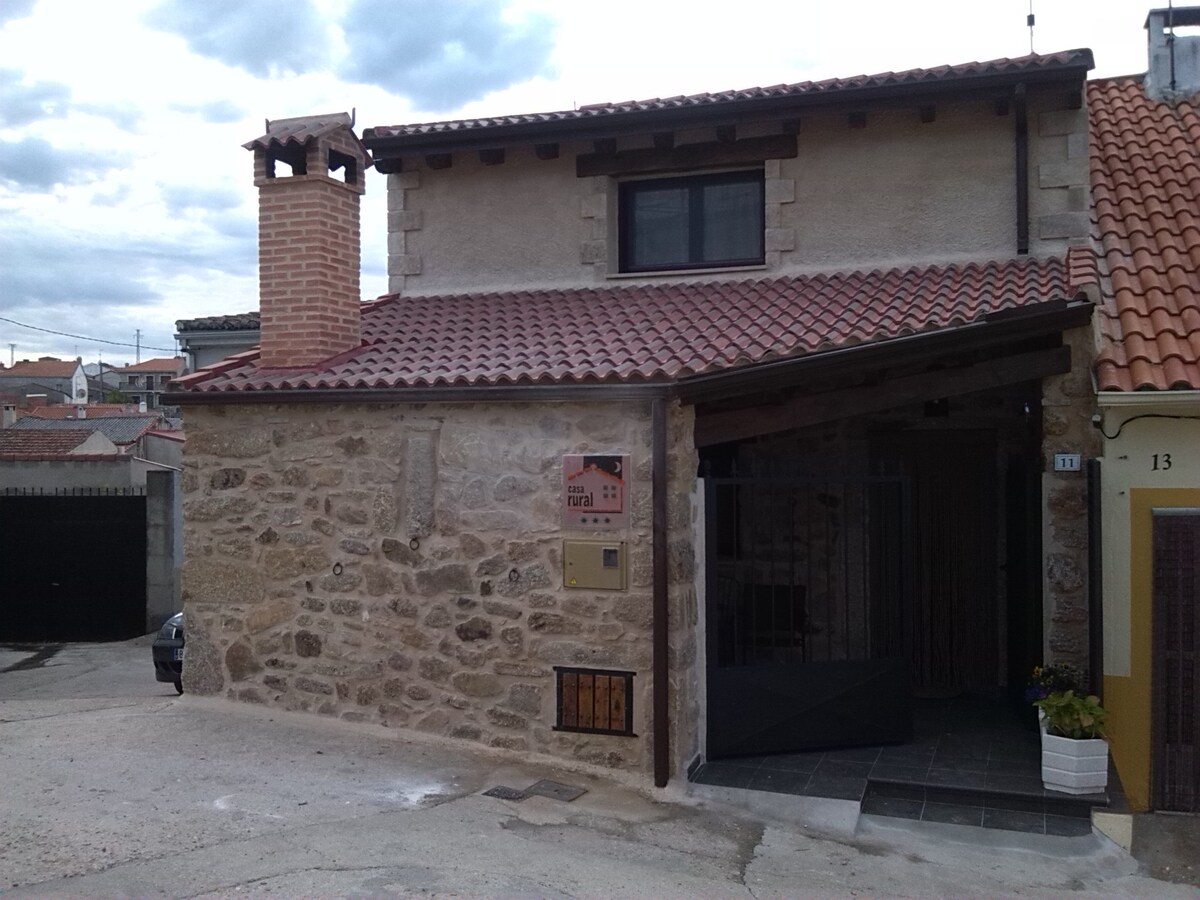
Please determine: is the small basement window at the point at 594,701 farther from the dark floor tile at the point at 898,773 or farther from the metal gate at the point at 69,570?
the metal gate at the point at 69,570

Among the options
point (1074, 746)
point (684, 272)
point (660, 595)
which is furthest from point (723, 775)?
point (684, 272)

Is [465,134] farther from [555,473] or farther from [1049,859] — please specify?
[1049,859]

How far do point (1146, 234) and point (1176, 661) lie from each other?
338 centimetres

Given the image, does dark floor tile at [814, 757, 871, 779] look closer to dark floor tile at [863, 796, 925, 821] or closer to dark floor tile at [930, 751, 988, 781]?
dark floor tile at [863, 796, 925, 821]

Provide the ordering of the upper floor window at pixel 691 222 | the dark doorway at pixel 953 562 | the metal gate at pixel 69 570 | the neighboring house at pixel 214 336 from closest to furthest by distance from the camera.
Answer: the dark doorway at pixel 953 562, the upper floor window at pixel 691 222, the metal gate at pixel 69 570, the neighboring house at pixel 214 336

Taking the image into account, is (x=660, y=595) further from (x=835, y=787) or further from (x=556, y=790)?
(x=835, y=787)

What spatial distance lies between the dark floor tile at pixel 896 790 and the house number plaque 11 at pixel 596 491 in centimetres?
220

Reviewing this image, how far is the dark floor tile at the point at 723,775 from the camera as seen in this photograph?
6.50 metres

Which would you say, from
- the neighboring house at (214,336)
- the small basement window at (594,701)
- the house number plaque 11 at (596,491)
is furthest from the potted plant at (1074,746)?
the neighboring house at (214,336)

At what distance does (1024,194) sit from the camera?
828 centimetres

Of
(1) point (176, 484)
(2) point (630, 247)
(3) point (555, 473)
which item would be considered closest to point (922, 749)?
(3) point (555, 473)

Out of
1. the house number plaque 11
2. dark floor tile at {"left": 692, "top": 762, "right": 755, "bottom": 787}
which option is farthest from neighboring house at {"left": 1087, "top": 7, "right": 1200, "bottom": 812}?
the house number plaque 11

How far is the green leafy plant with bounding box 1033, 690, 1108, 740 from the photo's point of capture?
6.23 meters

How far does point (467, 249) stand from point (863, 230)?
358 centimetres
